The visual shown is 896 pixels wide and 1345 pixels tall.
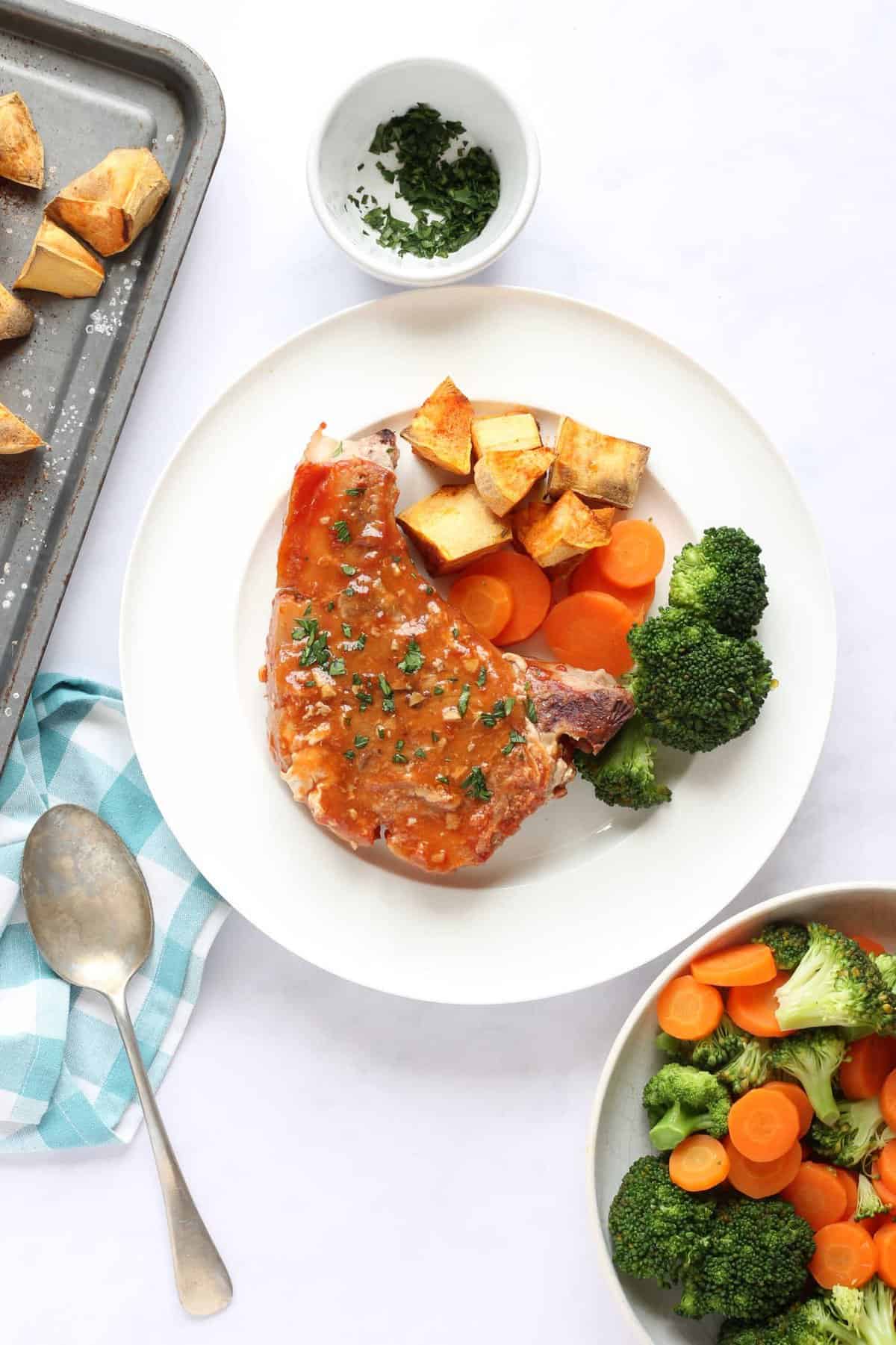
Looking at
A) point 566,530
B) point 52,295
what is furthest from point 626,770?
A: point 52,295

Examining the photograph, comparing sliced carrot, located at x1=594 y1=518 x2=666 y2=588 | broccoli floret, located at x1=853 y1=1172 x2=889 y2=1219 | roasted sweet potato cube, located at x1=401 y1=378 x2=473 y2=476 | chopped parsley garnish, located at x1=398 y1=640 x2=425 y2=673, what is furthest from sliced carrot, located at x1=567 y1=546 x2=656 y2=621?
broccoli floret, located at x1=853 y1=1172 x2=889 y2=1219

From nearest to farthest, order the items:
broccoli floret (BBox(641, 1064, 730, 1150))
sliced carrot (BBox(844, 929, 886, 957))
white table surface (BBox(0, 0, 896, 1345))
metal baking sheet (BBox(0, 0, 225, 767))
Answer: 1. broccoli floret (BBox(641, 1064, 730, 1150))
2. sliced carrot (BBox(844, 929, 886, 957))
3. metal baking sheet (BBox(0, 0, 225, 767))
4. white table surface (BBox(0, 0, 896, 1345))

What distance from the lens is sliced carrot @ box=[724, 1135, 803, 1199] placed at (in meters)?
2.88

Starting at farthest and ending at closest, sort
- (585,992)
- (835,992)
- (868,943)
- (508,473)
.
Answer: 1. (585,992)
2. (868,943)
3. (508,473)
4. (835,992)

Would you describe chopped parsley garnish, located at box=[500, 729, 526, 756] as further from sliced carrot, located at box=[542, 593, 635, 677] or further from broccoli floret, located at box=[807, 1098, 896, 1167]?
broccoli floret, located at box=[807, 1098, 896, 1167]

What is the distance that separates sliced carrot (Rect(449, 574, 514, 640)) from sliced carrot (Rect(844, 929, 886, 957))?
1.30 metres

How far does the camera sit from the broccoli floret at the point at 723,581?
2.93 metres

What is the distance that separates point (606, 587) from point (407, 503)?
0.63 metres

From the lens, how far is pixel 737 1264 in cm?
283

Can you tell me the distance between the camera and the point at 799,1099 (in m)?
2.92

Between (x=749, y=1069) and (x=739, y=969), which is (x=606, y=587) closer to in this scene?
(x=739, y=969)

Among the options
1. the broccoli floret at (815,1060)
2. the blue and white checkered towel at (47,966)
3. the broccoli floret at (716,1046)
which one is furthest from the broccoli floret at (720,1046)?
the blue and white checkered towel at (47,966)

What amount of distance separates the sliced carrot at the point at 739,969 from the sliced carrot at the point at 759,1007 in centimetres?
3

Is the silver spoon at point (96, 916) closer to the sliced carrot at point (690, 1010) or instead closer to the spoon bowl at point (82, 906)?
the spoon bowl at point (82, 906)
